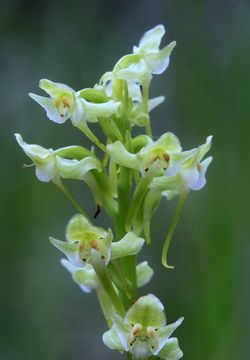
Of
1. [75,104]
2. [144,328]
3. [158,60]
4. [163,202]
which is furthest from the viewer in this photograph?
[163,202]

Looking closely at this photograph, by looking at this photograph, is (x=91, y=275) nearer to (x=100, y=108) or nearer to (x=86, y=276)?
(x=86, y=276)

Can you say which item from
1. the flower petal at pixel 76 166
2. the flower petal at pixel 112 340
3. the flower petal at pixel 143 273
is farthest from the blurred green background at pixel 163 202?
the flower petal at pixel 76 166

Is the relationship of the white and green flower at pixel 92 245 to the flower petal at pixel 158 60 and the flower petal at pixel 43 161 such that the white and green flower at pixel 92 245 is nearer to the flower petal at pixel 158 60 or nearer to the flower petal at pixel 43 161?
the flower petal at pixel 43 161

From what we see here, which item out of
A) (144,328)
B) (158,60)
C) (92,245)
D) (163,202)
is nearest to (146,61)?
(158,60)

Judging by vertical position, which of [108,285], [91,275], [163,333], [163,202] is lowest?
[163,333]

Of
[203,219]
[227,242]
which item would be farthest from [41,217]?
[227,242]

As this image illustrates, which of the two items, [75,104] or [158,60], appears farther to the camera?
[158,60]

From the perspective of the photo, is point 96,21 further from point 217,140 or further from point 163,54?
point 163,54

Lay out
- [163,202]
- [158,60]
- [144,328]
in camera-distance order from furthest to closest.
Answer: [163,202]
[158,60]
[144,328]
